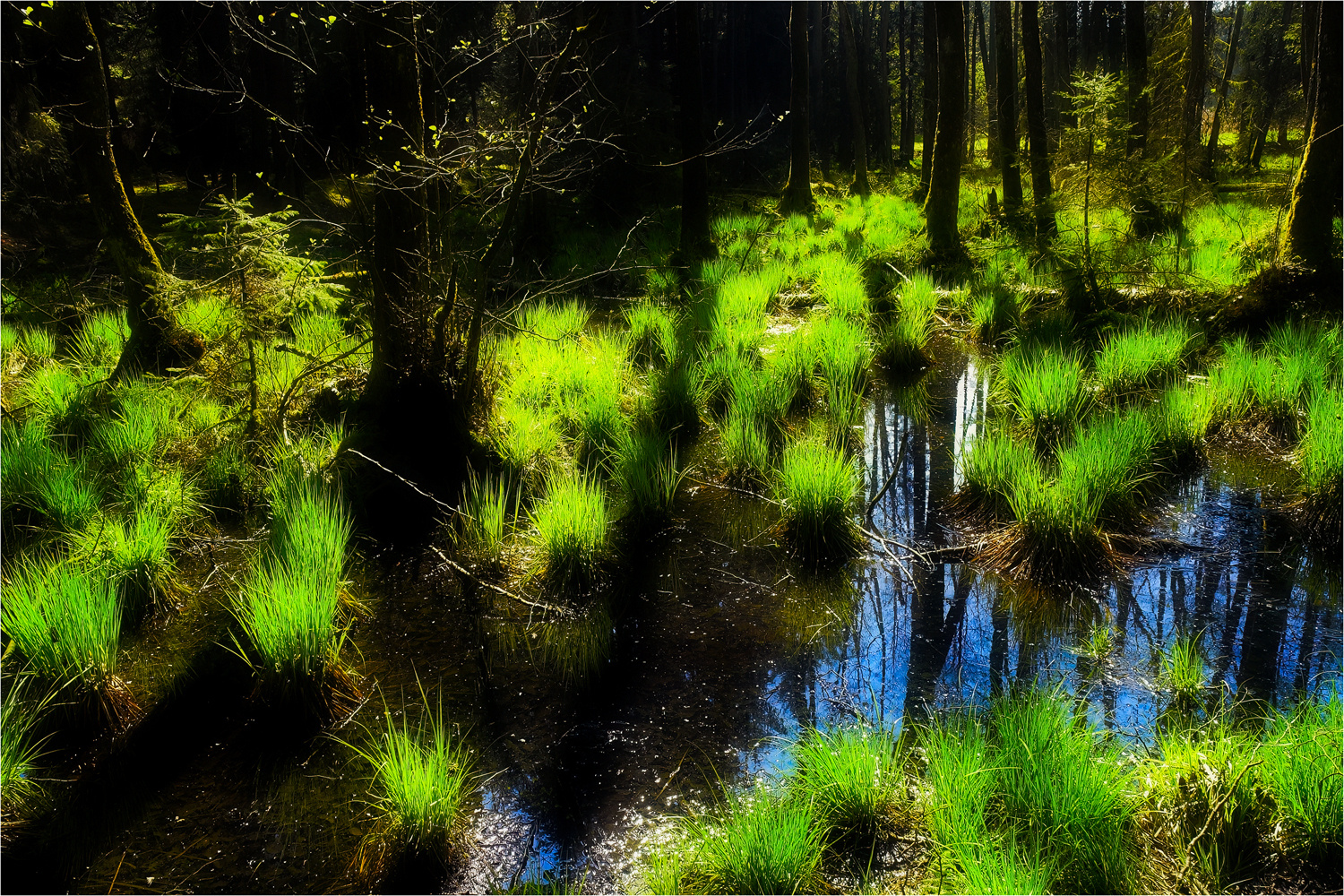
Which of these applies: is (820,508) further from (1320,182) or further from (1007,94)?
(1007,94)

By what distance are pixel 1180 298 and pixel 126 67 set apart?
19.4 metres

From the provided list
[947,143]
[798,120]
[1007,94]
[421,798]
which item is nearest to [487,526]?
[421,798]

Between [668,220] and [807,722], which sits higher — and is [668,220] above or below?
above

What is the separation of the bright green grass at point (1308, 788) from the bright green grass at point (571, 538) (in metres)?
2.97

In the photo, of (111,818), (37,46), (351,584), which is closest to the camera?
(111,818)

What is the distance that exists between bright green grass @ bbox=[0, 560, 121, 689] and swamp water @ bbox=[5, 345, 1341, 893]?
306 mm

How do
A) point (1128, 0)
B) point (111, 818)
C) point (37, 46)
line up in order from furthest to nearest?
point (37, 46), point (1128, 0), point (111, 818)

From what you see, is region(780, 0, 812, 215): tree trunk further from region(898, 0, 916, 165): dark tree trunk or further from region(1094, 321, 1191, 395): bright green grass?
region(898, 0, 916, 165): dark tree trunk

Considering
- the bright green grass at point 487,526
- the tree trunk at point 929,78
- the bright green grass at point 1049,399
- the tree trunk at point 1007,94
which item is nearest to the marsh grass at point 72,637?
the bright green grass at point 487,526

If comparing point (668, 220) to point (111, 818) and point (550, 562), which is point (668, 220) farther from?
point (111, 818)

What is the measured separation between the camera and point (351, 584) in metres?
4.24

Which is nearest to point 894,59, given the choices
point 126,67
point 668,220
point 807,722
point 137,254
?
point 668,220

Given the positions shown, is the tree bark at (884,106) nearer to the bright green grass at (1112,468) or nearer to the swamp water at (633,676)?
the bright green grass at (1112,468)

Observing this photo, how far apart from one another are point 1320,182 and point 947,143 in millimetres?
5255
